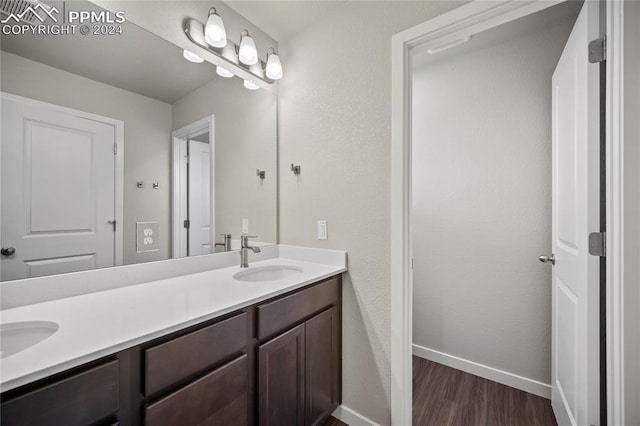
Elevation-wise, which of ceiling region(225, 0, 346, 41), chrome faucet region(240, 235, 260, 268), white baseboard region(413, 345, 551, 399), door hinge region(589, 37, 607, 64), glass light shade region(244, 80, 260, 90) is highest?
ceiling region(225, 0, 346, 41)

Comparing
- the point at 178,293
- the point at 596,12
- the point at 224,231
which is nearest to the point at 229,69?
the point at 224,231

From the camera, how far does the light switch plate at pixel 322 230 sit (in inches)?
68.6

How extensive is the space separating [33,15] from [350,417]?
2.37 meters

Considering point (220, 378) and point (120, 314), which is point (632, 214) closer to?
point (220, 378)

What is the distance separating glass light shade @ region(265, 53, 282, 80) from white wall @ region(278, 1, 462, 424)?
0.41ft

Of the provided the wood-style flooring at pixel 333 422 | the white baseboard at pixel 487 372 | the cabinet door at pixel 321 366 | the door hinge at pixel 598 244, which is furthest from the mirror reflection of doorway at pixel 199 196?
the white baseboard at pixel 487 372

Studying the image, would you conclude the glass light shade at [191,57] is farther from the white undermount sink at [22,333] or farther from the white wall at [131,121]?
the white undermount sink at [22,333]

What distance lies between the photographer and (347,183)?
5.40 ft

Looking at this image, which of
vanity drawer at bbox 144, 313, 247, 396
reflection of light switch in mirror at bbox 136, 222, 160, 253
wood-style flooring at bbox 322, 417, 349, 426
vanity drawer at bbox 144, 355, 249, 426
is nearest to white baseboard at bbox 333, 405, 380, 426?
wood-style flooring at bbox 322, 417, 349, 426

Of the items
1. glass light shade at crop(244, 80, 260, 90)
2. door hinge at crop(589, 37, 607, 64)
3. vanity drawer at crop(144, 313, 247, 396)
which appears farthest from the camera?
glass light shade at crop(244, 80, 260, 90)

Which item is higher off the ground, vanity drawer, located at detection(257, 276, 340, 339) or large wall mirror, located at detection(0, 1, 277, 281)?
large wall mirror, located at detection(0, 1, 277, 281)

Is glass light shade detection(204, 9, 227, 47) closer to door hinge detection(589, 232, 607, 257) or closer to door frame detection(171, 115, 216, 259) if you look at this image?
door frame detection(171, 115, 216, 259)

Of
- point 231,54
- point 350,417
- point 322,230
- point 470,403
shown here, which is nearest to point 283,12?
A: point 231,54

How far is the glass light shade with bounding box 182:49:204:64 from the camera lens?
1.50 meters
